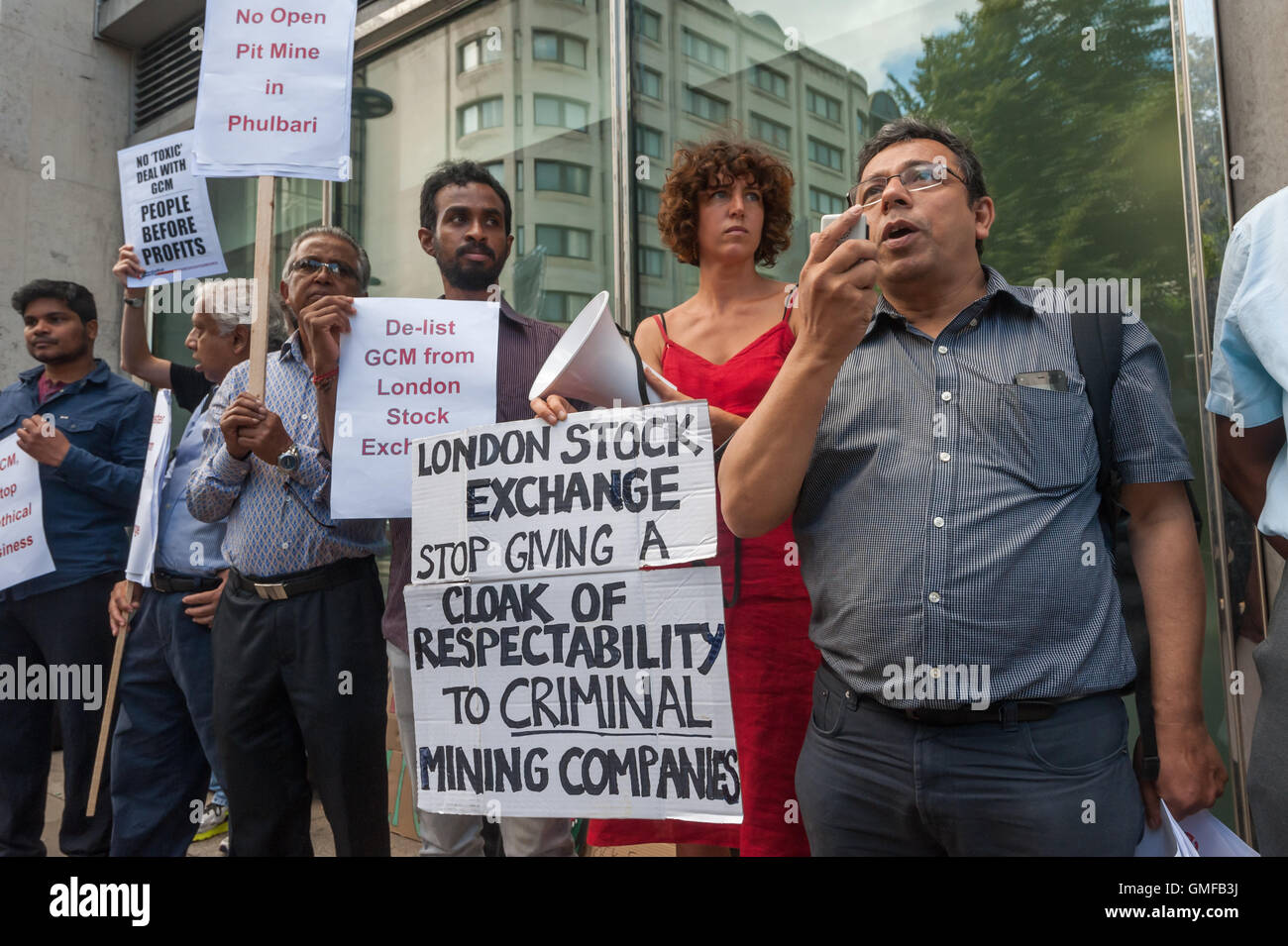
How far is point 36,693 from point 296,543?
200 cm

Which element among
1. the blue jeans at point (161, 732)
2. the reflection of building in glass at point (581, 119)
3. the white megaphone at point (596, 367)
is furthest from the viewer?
the reflection of building in glass at point (581, 119)

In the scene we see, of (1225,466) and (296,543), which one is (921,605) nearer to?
(1225,466)

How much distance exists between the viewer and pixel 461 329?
244 centimetres

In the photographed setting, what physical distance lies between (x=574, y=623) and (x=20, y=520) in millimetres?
2827

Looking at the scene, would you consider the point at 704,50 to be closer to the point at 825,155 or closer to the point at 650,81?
the point at 650,81

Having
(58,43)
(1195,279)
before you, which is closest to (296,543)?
(1195,279)

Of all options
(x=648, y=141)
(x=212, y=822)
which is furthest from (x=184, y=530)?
(x=648, y=141)

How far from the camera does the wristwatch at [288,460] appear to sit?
101 inches

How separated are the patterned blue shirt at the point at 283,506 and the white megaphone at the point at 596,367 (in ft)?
2.92

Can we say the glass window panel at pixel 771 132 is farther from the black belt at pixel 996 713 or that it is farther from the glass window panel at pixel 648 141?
the black belt at pixel 996 713

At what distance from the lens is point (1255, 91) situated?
8.81 ft

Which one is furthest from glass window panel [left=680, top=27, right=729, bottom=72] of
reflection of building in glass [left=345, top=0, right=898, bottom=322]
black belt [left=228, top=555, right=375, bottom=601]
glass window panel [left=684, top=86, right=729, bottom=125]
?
black belt [left=228, top=555, right=375, bottom=601]

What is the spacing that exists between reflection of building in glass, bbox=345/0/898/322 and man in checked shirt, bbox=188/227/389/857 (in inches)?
78.5

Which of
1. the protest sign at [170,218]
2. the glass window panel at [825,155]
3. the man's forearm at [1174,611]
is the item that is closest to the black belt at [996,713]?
the man's forearm at [1174,611]
